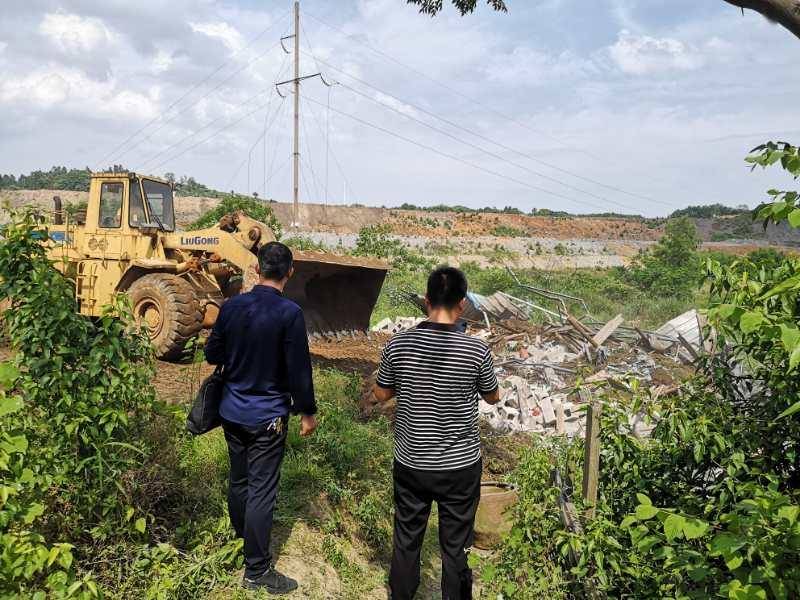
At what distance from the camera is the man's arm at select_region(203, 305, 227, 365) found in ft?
11.5

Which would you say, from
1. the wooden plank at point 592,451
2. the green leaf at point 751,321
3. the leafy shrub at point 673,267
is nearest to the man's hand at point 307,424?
the wooden plank at point 592,451

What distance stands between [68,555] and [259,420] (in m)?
1.12

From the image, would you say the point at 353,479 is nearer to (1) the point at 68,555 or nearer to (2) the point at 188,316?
(1) the point at 68,555

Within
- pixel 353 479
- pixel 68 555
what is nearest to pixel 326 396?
pixel 353 479

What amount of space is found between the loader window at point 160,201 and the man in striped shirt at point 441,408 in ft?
24.3

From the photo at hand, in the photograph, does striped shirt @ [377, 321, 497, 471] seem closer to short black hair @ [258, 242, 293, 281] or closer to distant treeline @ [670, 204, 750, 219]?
short black hair @ [258, 242, 293, 281]

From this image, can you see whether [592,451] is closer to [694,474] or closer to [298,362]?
[694,474]

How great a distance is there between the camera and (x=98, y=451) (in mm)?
3215

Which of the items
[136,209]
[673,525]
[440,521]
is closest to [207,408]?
[440,521]

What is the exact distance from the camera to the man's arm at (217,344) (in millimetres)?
3492

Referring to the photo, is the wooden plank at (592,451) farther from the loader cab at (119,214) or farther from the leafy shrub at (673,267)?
the leafy shrub at (673,267)

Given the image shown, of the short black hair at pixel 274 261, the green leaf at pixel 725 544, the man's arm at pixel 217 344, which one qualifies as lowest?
the green leaf at pixel 725 544

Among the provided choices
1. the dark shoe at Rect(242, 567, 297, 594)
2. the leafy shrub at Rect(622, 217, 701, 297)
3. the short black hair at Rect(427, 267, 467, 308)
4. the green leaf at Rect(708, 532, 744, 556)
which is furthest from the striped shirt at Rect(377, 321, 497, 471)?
the leafy shrub at Rect(622, 217, 701, 297)

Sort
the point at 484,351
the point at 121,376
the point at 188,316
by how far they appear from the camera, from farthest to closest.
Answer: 1. the point at 188,316
2. the point at 121,376
3. the point at 484,351
